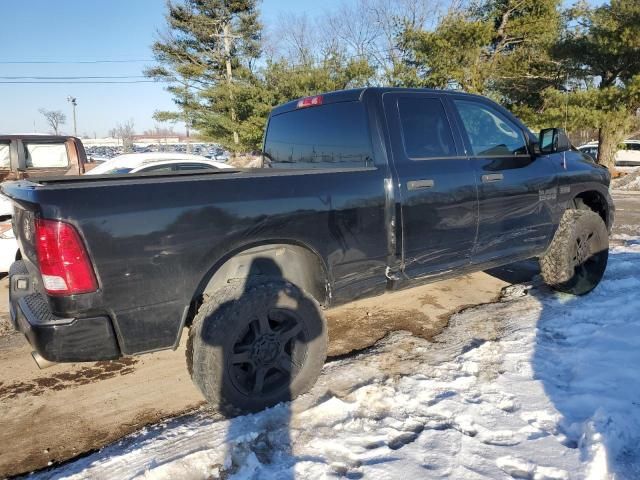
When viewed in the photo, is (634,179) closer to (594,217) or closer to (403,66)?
(403,66)

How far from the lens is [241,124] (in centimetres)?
2348

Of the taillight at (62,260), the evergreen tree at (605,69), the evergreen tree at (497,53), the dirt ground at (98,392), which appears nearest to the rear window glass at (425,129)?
the dirt ground at (98,392)

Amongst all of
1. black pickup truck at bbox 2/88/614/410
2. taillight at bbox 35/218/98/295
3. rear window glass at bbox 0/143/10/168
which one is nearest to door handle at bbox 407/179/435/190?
black pickup truck at bbox 2/88/614/410

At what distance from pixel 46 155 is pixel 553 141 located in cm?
788

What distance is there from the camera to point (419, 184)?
3250 mm

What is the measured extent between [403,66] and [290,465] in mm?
19709

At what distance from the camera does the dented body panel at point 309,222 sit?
2219 mm

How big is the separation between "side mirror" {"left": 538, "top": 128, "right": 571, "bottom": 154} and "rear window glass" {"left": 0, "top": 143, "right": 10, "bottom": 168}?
319 inches

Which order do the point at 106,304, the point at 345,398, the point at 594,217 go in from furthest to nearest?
the point at 594,217 → the point at 345,398 → the point at 106,304

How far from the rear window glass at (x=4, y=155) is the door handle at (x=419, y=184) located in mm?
7540

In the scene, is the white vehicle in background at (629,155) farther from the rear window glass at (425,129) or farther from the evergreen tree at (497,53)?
the rear window glass at (425,129)

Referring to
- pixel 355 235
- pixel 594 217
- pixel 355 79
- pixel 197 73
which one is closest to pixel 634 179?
pixel 355 79

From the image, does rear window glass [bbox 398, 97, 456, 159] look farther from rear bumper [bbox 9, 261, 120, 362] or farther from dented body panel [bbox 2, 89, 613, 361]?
rear bumper [bbox 9, 261, 120, 362]

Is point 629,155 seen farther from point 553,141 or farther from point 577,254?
point 553,141
